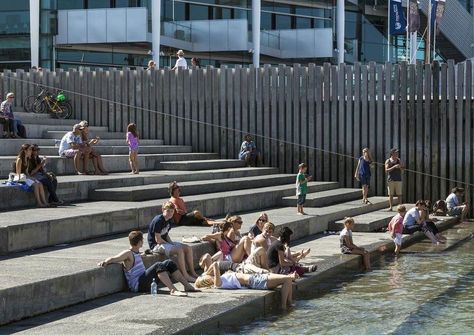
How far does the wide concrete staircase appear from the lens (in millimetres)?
11492

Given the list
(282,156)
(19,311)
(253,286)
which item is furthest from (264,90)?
(19,311)

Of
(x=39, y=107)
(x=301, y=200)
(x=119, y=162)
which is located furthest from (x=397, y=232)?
(x=39, y=107)

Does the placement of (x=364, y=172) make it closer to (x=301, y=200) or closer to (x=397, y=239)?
(x=301, y=200)

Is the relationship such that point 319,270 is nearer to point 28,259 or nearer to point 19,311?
point 28,259

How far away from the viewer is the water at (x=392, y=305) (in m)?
11.4

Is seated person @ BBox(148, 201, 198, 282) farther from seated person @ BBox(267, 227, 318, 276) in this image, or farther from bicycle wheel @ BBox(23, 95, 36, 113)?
bicycle wheel @ BBox(23, 95, 36, 113)

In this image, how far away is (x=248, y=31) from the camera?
45188 mm

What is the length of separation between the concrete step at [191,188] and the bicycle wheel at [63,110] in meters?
6.25

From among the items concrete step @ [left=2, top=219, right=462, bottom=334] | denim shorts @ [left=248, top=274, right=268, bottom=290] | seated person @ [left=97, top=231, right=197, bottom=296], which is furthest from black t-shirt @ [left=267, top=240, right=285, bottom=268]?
seated person @ [left=97, top=231, right=197, bottom=296]

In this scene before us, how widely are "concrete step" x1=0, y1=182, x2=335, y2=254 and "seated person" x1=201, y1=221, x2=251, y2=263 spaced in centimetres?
168

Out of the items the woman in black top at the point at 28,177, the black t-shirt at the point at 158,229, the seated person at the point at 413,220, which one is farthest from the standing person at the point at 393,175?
A: the black t-shirt at the point at 158,229

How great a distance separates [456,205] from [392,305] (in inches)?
475

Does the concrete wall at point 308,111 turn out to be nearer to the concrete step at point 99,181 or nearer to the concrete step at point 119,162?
the concrete step at point 119,162

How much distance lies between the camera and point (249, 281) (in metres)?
13.1
